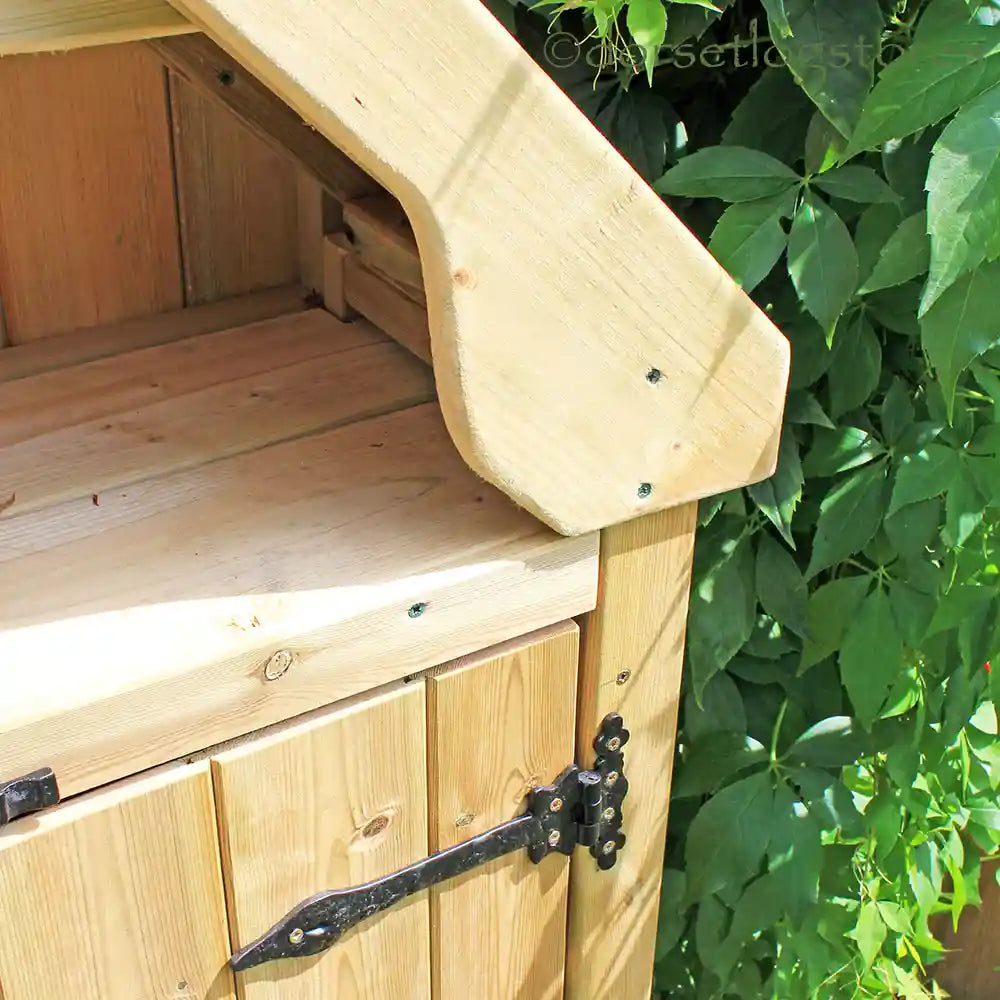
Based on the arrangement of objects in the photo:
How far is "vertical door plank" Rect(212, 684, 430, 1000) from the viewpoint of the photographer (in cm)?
77

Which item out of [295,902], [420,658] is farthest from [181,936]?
[420,658]

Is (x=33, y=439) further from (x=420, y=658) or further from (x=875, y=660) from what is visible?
(x=875, y=660)

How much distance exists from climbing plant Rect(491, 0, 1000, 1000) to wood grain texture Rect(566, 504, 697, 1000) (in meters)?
0.07

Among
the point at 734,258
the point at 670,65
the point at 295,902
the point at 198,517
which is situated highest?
the point at 670,65

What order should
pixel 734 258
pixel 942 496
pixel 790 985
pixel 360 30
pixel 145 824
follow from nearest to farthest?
1. pixel 360 30
2. pixel 145 824
3. pixel 734 258
4. pixel 942 496
5. pixel 790 985

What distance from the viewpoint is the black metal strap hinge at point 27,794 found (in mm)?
660

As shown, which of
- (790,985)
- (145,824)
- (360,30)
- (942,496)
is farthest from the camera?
(790,985)

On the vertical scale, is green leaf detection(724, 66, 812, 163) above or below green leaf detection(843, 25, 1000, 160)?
below

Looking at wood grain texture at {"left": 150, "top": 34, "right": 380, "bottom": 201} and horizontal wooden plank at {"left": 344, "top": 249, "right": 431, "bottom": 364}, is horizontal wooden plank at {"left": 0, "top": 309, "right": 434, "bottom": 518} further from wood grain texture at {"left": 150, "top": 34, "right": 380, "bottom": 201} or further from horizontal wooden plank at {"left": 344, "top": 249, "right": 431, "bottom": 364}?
wood grain texture at {"left": 150, "top": 34, "right": 380, "bottom": 201}

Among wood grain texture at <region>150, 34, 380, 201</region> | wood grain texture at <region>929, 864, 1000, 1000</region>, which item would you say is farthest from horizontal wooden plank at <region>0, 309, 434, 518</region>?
wood grain texture at <region>929, 864, 1000, 1000</region>

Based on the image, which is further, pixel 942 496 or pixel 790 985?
pixel 790 985

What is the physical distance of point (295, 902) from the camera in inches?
32.4

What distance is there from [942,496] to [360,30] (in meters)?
0.61

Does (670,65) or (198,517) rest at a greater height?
(670,65)
